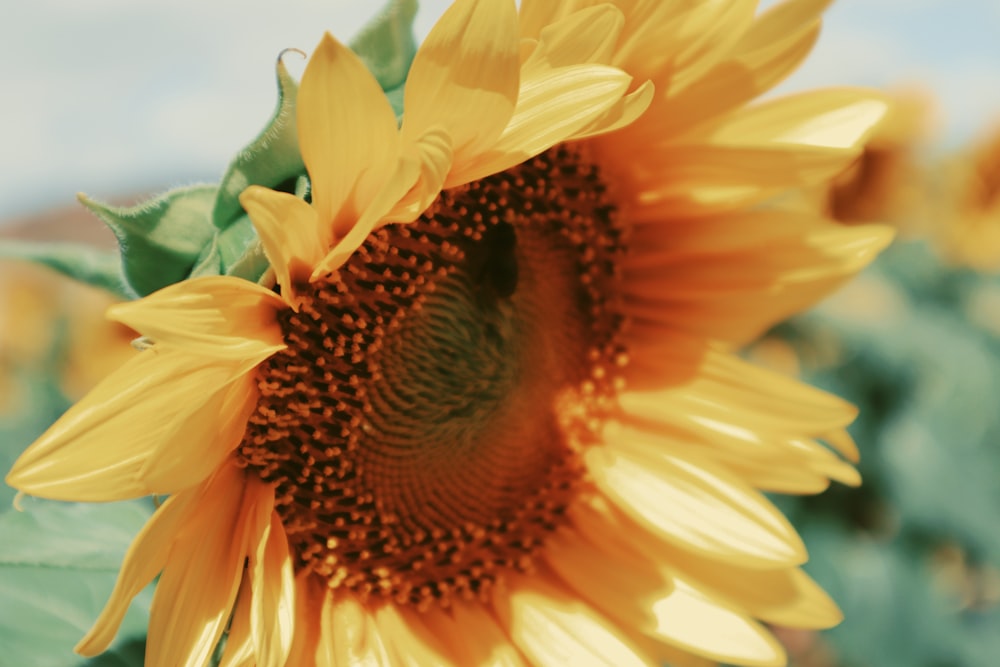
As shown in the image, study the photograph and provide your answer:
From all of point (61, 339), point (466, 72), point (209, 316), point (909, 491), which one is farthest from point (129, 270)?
point (909, 491)

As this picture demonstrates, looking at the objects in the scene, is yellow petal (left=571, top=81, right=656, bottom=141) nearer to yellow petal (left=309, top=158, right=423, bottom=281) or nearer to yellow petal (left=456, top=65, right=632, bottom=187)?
yellow petal (left=456, top=65, right=632, bottom=187)

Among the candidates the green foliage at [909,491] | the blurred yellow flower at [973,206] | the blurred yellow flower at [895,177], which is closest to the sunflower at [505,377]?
the green foliage at [909,491]

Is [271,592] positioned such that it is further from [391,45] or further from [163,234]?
[391,45]

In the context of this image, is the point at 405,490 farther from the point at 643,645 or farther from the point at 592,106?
the point at 592,106

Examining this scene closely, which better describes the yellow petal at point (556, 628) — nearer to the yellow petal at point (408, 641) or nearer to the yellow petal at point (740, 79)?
the yellow petal at point (408, 641)

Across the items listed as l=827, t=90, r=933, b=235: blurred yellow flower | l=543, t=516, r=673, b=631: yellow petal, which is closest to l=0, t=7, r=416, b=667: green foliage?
l=543, t=516, r=673, b=631: yellow petal

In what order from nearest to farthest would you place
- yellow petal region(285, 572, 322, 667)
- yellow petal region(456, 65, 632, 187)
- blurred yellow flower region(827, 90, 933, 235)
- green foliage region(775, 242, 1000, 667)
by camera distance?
yellow petal region(456, 65, 632, 187) < yellow petal region(285, 572, 322, 667) < green foliage region(775, 242, 1000, 667) < blurred yellow flower region(827, 90, 933, 235)

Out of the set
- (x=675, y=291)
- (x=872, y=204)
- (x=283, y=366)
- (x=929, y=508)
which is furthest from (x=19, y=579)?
(x=872, y=204)
